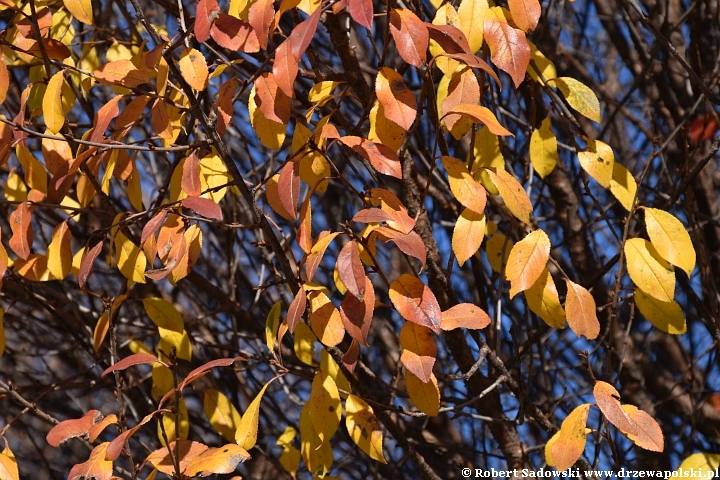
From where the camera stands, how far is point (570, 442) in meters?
1.04

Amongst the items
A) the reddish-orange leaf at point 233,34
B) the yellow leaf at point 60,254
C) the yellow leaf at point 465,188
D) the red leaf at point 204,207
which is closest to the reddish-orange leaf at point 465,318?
the yellow leaf at point 465,188

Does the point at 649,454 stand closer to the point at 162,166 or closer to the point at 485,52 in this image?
the point at 485,52

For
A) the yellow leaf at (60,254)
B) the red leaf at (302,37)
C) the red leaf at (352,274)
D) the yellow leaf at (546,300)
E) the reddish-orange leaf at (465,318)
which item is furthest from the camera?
the yellow leaf at (60,254)

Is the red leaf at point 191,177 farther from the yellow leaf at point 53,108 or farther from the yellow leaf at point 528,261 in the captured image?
the yellow leaf at point 528,261

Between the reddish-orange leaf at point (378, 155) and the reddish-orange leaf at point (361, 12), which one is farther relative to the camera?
the reddish-orange leaf at point (378, 155)

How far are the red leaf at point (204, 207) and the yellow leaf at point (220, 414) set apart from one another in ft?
2.22

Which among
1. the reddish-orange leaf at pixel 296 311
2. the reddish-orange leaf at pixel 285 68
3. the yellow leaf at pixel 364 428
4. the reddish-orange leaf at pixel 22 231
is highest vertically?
the reddish-orange leaf at pixel 285 68

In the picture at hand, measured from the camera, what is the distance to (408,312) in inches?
37.6

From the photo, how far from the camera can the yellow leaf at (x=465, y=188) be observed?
1.02m

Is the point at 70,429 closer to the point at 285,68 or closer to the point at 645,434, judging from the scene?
the point at 285,68

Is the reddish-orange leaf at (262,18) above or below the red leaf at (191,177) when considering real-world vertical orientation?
above

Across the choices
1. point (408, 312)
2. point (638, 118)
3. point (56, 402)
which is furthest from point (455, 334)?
point (56, 402)

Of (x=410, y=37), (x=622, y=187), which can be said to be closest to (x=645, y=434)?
(x=622, y=187)

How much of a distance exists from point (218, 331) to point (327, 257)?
15.6 inches
